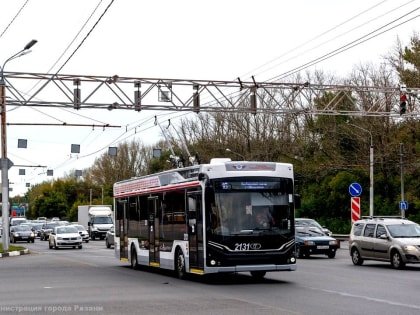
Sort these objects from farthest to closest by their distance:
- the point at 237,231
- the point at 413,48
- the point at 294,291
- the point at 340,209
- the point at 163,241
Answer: the point at 340,209
the point at 413,48
the point at 163,241
the point at 237,231
the point at 294,291

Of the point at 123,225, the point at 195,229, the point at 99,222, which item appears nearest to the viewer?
the point at 195,229

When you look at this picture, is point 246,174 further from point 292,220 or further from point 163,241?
point 163,241

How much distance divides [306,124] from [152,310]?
2189 inches

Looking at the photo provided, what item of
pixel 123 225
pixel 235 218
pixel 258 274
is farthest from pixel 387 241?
pixel 123 225

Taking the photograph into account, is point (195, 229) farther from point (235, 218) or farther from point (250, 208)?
point (250, 208)

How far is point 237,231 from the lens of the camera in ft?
62.1

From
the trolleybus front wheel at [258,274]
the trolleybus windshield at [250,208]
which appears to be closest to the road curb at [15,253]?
the trolleybus front wheel at [258,274]

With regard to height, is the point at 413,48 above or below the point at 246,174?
above

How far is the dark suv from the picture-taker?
2392 cm

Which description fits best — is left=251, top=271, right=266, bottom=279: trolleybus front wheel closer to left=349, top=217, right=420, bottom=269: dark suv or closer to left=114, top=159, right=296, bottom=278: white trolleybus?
left=114, top=159, right=296, bottom=278: white trolleybus

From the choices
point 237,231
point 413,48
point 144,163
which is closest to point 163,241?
A: point 237,231

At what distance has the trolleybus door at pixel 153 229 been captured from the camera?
75.8ft

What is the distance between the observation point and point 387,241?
24.7 meters

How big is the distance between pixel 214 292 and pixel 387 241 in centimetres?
927
